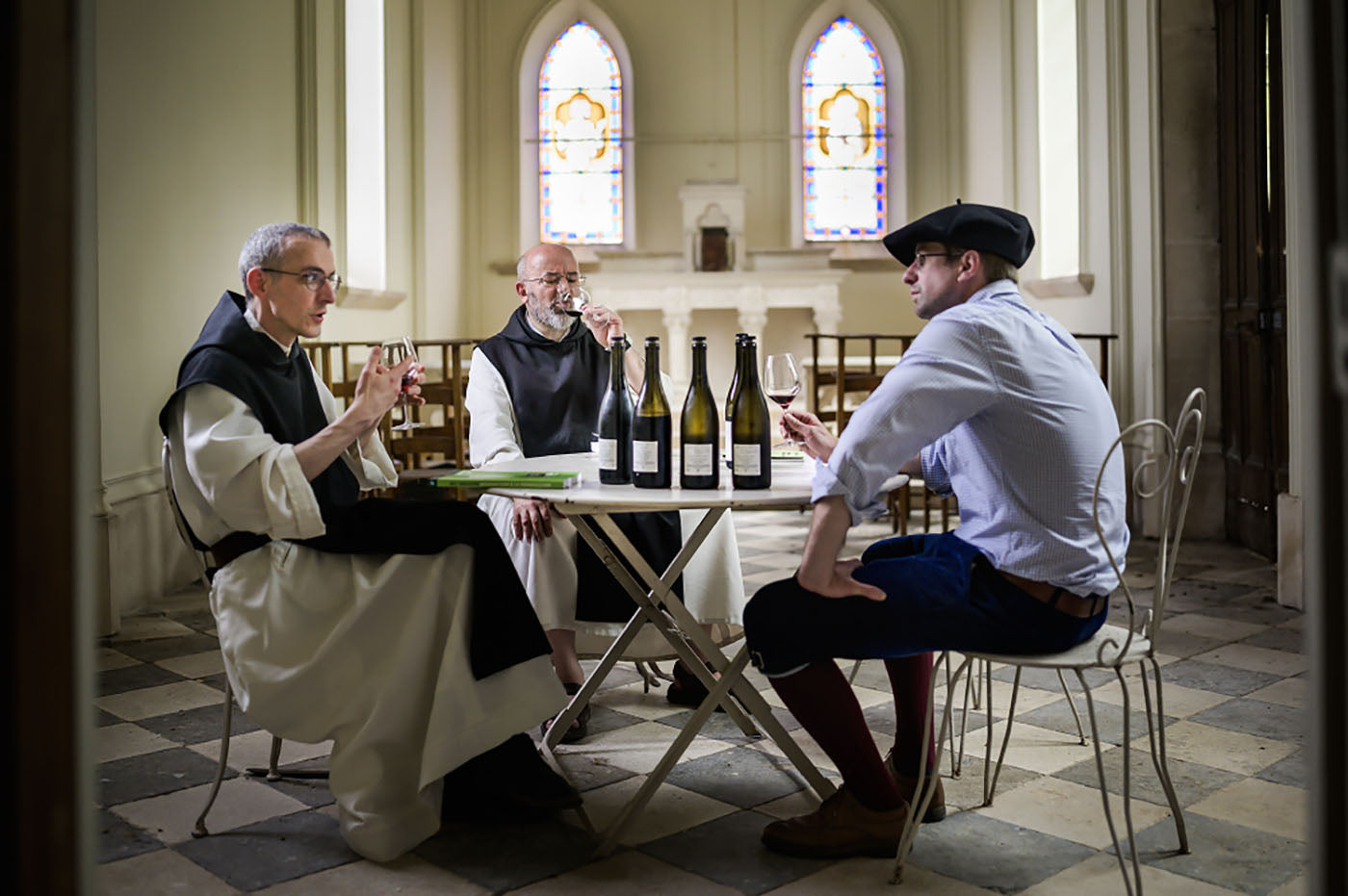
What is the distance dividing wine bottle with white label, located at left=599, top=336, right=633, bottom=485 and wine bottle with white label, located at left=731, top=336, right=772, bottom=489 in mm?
237

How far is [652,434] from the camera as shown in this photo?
2557mm

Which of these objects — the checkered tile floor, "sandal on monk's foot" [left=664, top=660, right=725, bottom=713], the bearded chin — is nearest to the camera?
the checkered tile floor

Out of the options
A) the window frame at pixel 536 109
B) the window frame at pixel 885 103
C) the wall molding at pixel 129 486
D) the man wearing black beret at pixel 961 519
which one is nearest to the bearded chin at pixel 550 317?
the man wearing black beret at pixel 961 519

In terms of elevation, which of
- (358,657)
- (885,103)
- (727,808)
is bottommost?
(727,808)

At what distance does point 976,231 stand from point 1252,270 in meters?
3.88

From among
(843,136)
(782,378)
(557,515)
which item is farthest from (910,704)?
(843,136)

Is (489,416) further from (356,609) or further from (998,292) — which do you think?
(998,292)

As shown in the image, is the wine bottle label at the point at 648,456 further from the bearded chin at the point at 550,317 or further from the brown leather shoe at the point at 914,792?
the bearded chin at the point at 550,317

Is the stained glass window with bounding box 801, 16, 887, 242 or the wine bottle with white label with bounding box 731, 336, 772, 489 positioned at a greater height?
the stained glass window with bounding box 801, 16, 887, 242

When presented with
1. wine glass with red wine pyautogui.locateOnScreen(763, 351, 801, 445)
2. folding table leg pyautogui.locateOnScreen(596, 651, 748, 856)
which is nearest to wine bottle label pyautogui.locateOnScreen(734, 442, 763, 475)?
wine glass with red wine pyautogui.locateOnScreen(763, 351, 801, 445)

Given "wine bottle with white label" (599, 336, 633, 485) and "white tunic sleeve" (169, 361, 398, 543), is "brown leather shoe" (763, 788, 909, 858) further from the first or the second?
"white tunic sleeve" (169, 361, 398, 543)

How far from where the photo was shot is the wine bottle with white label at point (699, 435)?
243 cm

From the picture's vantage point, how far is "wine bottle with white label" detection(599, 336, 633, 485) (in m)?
2.57

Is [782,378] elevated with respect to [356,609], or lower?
elevated
